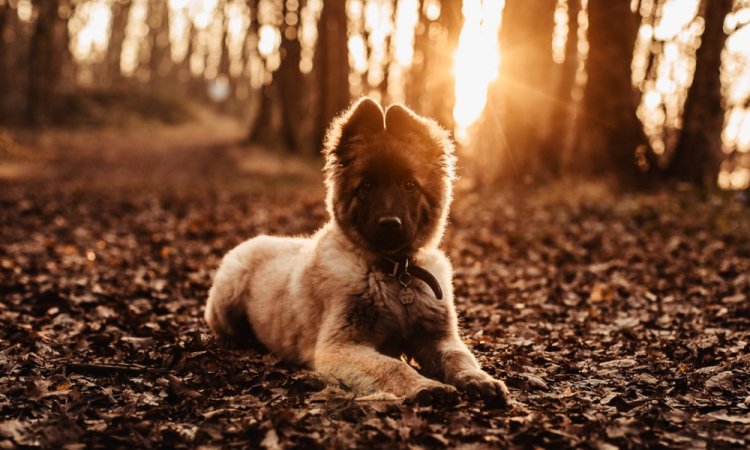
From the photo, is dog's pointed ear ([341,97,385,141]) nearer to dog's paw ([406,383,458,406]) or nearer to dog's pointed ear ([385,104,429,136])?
dog's pointed ear ([385,104,429,136])

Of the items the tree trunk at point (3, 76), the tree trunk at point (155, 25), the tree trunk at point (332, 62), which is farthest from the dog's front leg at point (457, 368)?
the tree trunk at point (155, 25)

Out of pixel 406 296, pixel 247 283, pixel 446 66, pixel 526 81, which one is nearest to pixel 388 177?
pixel 406 296

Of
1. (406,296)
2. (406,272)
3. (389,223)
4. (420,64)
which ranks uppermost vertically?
(420,64)

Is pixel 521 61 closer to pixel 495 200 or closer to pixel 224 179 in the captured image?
pixel 495 200

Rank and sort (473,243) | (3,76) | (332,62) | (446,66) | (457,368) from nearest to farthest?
(457,368)
(473,243)
(332,62)
(446,66)
(3,76)

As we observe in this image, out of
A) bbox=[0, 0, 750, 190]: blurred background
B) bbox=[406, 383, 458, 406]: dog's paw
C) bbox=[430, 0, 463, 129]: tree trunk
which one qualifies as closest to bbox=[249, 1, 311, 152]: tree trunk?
bbox=[0, 0, 750, 190]: blurred background

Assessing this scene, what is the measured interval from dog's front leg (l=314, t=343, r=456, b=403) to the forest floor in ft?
0.34

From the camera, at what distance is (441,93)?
2755 centimetres

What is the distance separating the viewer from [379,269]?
518 centimetres

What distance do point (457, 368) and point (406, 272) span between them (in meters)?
0.87

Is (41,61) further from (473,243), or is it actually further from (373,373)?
(373,373)

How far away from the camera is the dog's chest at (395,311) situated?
5.01 meters

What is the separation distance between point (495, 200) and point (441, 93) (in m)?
12.7

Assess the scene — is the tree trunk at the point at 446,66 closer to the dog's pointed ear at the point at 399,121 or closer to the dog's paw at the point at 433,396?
the dog's pointed ear at the point at 399,121
